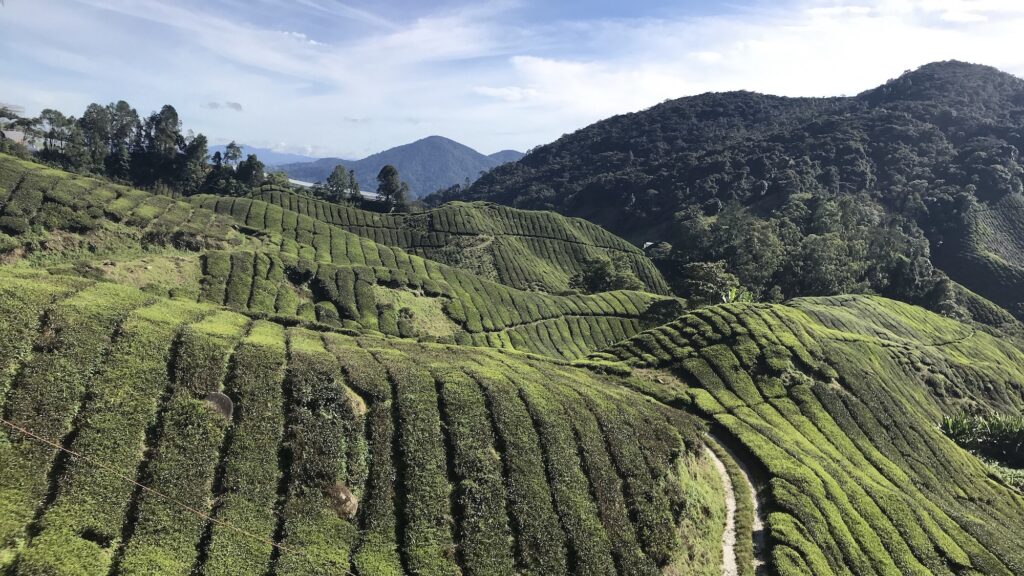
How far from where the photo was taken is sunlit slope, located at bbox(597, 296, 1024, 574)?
91.0 feet

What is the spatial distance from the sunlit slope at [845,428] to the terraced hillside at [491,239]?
58389 millimetres

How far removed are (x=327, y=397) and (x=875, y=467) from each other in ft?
129

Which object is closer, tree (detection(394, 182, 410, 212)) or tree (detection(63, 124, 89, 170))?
tree (detection(63, 124, 89, 170))

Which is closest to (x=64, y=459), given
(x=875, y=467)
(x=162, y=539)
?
(x=162, y=539)

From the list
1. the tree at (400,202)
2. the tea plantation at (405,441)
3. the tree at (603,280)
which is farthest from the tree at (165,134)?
the tree at (603,280)

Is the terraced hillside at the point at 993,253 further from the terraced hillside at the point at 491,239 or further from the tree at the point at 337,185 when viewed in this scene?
the tree at the point at 337,185

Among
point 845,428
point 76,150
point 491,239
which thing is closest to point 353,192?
point 491,239

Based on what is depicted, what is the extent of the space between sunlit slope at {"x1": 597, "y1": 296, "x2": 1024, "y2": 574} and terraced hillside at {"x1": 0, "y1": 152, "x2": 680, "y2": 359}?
77.2ft

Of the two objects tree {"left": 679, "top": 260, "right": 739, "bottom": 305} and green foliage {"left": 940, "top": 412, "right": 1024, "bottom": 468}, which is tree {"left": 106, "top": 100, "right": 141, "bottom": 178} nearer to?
tree {"left": 679, "top": 260, "right": 739, "bottom": 305}

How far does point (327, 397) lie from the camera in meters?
23.5

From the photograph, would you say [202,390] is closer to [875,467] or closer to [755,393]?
[755,393]

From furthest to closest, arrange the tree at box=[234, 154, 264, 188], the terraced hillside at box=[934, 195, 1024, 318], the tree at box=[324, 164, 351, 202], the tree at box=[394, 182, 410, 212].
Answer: the tree at box=[394, 182, 410, 212]
the tree at box=[324, 164, 351, 202]
the tree at box=[234, 154, 264, 188]
the terraced hillside at box=[934, 195, 1024, 318]

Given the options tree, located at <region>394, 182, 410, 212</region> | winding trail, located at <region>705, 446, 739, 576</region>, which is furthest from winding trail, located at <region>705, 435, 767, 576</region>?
tree, located at <region>394, 182, 410, 212</region>

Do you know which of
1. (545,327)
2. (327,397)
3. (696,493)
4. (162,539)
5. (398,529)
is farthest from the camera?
(545,327)
